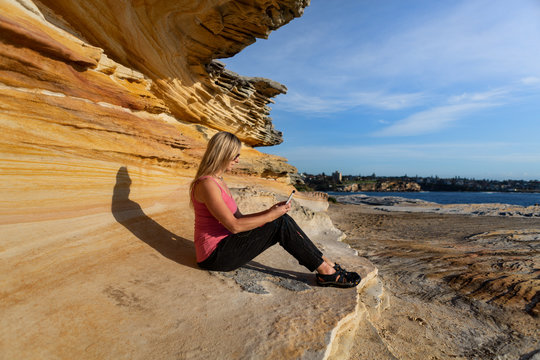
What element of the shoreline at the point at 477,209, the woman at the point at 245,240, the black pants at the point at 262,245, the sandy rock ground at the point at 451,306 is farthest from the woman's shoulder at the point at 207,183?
the shoreline at the point at 477,209

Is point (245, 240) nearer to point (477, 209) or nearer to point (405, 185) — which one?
point (477, 209)

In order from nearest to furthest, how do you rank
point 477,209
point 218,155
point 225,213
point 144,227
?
point 225,213, point 218,155, point 144,227, point 477,209

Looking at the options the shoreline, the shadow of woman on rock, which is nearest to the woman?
the shadow of woman on rock

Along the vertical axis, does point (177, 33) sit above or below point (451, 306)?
above

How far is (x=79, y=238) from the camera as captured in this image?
330 cm

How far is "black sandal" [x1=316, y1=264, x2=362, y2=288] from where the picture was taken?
3193 mm

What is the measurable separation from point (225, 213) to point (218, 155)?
2.31 ft

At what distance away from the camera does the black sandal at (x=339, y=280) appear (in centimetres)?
→ 319

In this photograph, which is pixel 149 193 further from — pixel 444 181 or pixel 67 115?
pixel 444 181

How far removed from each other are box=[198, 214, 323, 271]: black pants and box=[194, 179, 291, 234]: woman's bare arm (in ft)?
0.43

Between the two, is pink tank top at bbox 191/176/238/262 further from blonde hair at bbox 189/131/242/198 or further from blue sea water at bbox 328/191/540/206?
blue sea water at bbox 328/191/540/206

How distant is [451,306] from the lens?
12.4 ft

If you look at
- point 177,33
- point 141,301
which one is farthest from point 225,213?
point 177,33

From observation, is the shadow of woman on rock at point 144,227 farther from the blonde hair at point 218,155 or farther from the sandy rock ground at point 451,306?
the sandy rock ground at point 451,306
